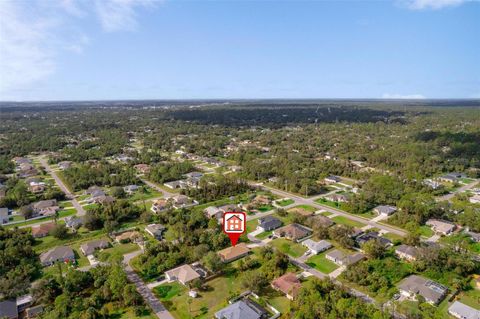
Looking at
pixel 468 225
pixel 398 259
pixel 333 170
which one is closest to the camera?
pixel 398 259

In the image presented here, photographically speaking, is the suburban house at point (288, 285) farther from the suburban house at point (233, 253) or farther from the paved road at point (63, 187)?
the paved road at point (63, 187)

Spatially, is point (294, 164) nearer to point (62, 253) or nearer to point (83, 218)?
point (83, 218)

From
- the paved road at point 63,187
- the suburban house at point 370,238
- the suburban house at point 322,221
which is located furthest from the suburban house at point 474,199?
the paved road at point 63,187

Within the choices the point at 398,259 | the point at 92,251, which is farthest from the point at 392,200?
the point at 92,251

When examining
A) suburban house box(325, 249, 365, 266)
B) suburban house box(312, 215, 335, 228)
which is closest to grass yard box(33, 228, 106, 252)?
suburban house box(312, 215, 335, 228)

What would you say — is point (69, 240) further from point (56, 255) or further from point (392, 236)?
point (392, 236)

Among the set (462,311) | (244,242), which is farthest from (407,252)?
(244,242)
